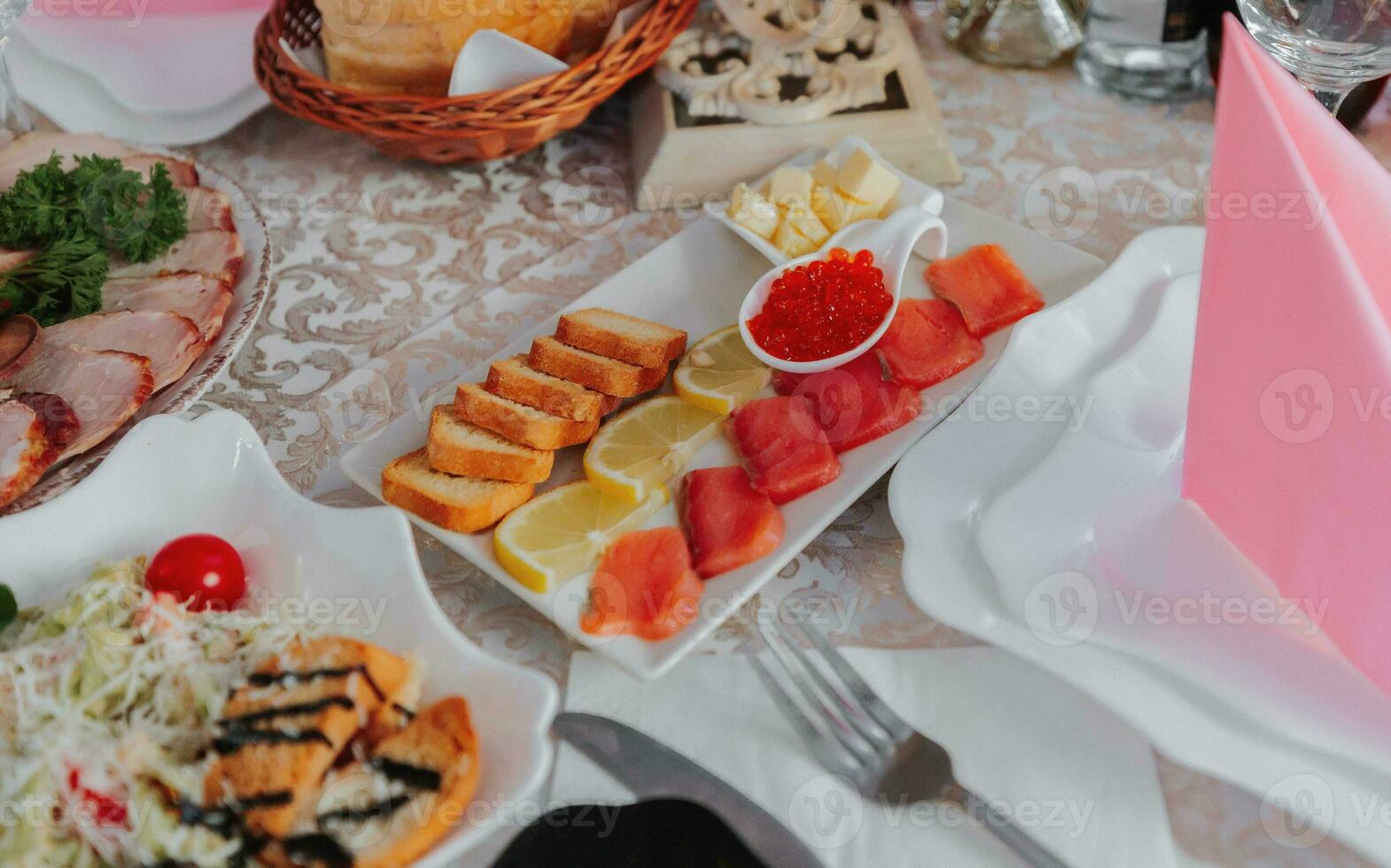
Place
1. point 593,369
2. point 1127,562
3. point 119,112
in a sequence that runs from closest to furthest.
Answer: point 1127,562 → point 593,369 → point 119,112

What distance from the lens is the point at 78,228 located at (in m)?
1.39

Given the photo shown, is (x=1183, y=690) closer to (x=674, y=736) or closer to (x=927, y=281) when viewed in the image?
(x=674, y=736)

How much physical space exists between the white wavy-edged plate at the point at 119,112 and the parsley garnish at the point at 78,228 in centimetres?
38

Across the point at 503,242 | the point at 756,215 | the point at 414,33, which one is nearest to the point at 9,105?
the point at 414,33

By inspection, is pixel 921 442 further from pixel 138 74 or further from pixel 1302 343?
pixel 138 74

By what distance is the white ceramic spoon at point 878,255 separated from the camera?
4.41 ft

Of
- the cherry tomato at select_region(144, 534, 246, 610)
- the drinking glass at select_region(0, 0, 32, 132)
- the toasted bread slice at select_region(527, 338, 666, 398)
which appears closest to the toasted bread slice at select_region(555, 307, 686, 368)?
the toasted bread slice at select_region(527, 338, 666, 398)

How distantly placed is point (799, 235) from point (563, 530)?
62cm

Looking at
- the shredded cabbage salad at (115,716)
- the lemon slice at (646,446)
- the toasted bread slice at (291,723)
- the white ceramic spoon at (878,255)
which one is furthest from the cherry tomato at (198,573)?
the white ceramic spoon at (878,255)

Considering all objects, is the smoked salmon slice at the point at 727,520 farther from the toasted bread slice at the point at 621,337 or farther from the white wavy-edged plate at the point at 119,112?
the white wavy-edged plate at the point at 119,112

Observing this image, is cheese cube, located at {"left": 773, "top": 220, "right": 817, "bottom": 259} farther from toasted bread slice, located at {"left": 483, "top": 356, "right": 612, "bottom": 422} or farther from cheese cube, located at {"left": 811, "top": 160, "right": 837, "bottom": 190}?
toasted bread slice, located at {"left": 483, "top": 356, "right": 612, "bottom": 422}

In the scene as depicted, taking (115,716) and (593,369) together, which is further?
(593,369)

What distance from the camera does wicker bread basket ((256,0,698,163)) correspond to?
1.53m

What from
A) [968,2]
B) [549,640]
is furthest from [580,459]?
[968,2]
